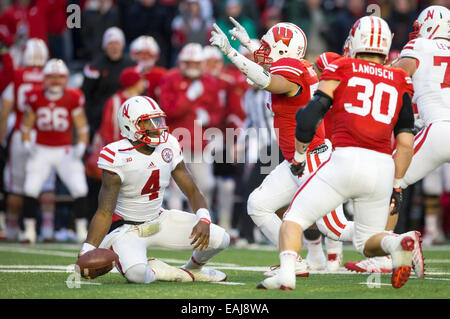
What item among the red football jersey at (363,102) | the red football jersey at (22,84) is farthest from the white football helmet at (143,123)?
the red football jersey at (22,84)

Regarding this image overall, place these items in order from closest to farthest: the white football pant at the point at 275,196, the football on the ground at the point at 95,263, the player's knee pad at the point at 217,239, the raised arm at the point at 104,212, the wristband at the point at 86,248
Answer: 1. the football on the ground at the point at 95,263
2. the wristband at the point at 86,248
3. the raised arm at the point at 104,212
4. the player's knee pad at the point at 217,239
5. the white football pant at the point at 275,196

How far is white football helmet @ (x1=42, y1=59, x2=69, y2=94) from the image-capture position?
34.4ft

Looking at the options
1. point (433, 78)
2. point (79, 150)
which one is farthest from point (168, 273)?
point (79, 150)

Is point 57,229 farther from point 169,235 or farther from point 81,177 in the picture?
point 169,235

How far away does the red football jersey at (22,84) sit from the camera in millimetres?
10992

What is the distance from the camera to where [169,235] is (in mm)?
6062

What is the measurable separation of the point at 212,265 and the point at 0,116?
4.77m

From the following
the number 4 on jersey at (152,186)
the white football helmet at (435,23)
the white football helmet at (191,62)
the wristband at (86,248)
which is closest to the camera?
the wristband at (86,248)

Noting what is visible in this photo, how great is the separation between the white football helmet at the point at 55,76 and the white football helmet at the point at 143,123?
4663 mm

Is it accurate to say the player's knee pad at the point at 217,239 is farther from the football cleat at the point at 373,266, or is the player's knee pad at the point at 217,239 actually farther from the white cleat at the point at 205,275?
the football cleat at the point at 373,266

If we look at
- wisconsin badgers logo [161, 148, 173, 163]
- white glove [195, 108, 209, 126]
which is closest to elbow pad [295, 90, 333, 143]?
wisconsin badgers logo [161, 148, 173, 163]

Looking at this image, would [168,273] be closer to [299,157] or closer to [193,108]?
[299,157]

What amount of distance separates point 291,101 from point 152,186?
1.14m

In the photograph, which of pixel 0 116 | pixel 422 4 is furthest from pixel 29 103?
pixel 422 4
